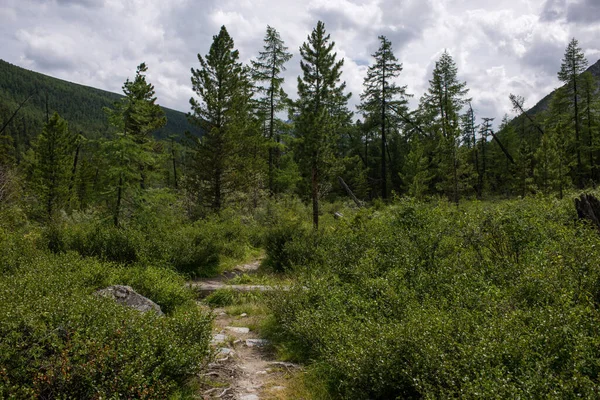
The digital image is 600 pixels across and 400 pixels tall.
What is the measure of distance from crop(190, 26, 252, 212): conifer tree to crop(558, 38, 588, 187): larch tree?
3278cm

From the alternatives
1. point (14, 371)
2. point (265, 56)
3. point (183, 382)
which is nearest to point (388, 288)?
point (183, 382)

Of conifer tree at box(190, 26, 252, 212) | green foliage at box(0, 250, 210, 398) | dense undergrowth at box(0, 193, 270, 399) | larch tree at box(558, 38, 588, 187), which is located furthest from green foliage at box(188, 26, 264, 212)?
larch tree at box(558, 38, 588, 187)

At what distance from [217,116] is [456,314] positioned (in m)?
16.7

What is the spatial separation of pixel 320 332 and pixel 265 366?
109 centimetres

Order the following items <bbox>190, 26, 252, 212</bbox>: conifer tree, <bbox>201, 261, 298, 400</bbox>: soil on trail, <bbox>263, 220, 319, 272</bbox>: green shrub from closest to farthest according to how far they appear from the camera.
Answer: <bbox>201, 261, 298, 400</bbox>: soil on trail < <bbox>263, 220, 319, 272</bbox>: green shrub < <bbox>190, 26, 252, 212</bbox>: conifer tree

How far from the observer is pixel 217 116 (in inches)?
717

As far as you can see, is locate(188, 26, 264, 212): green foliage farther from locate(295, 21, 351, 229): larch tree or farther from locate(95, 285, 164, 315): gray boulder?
locate(95, 285, 164, 315): gray boulder

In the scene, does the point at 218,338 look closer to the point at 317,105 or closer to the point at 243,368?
the point at 243,368

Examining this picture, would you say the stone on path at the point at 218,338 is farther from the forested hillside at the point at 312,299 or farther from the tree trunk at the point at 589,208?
the tree trunk at the point at 589,208

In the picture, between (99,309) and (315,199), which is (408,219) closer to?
(315,199)

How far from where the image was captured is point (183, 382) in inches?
157

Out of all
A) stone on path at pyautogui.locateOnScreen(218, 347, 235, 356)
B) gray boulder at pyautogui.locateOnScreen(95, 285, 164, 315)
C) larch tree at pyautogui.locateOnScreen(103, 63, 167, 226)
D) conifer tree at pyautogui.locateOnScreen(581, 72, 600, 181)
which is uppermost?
conifer tree at pyautogui.locateOnScreen(581, 72, 600, 181)

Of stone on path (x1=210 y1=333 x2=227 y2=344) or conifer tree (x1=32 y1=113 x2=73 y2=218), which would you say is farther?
conifer tree (x1=32 y1=113 x2=73 y2=218)

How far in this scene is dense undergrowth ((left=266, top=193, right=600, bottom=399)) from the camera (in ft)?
9.83
